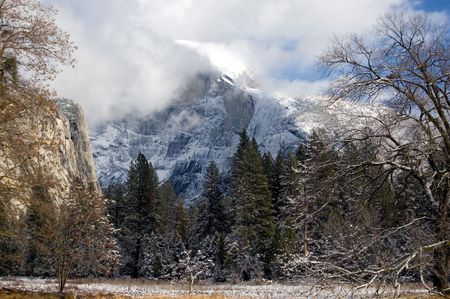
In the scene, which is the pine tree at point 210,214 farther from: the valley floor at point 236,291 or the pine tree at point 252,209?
the valley floor at point 236,291

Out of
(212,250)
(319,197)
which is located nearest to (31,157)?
(319,197)

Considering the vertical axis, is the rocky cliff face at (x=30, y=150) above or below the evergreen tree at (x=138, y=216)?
below

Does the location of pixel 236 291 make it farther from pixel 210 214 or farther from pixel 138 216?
pixel 138 216

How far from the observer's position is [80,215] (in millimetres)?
24422

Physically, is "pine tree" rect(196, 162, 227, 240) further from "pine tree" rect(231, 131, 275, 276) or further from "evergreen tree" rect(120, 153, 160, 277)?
"evergreen tree" rect(120, 153, 160, 277)

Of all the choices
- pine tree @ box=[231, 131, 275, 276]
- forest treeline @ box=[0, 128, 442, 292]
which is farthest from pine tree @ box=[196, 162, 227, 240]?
pine tree @ box=[231, 131, 275, 276]

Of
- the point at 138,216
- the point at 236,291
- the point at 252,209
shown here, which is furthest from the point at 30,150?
the point at 138,216

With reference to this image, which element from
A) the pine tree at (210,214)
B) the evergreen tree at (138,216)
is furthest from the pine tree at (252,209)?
the evergreen tree at (138,216)

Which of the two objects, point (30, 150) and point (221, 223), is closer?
point (30, 150)

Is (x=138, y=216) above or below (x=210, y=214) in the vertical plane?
above

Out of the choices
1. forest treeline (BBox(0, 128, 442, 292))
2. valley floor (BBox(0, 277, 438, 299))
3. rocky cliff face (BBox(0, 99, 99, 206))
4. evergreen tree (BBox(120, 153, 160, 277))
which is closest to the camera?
valley floor (BBox(0, 277, 438, 299))

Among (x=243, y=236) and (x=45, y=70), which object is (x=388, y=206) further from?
(x=243, y=236)

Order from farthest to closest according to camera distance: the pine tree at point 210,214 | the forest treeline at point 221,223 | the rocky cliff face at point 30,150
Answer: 1. the pine tree at point 210,214
2. the rocky cliff face at point 30,150
3. the forest treeline at point 221,223

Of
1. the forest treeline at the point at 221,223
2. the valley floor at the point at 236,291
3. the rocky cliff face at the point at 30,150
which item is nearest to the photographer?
the valley floor at the point at 236,291
